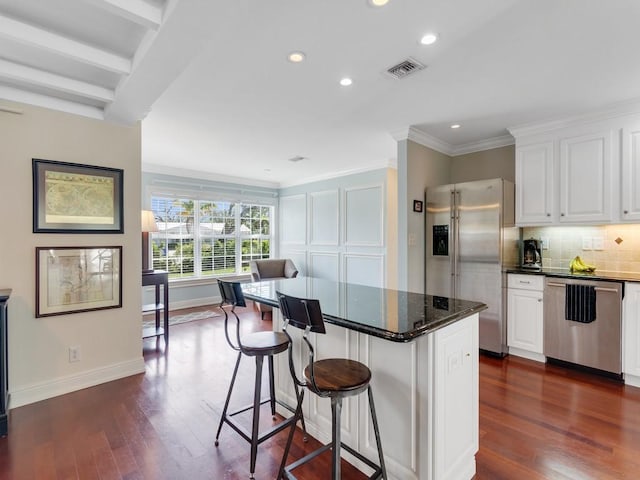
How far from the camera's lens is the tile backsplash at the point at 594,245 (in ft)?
10.6

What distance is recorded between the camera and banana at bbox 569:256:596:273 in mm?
3320

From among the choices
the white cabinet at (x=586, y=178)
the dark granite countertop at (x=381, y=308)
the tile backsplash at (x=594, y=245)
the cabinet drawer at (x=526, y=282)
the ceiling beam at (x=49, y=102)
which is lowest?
the cabinet drawer at (x=526, y=282)

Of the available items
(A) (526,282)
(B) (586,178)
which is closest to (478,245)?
(A) (526,282)

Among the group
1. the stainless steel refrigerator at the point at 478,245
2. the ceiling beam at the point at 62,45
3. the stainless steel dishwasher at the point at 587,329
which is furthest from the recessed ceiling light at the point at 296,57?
the stainless steel dishwasher at the point at 587,329

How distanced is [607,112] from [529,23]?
1896 mm

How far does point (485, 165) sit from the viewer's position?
4.16m

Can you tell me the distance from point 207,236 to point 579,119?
232 inches

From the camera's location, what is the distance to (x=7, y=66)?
2189mm

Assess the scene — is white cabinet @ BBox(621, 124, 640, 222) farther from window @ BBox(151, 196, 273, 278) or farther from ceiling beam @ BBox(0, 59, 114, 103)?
window @ BBox(151, 196, 273, 278)

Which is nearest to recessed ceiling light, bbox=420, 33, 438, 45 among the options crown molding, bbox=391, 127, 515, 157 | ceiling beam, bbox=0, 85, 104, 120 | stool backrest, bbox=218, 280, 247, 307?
crown molding, bbox=391, 127, 515, 157

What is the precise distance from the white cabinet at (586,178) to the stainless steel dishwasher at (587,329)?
27.4 inches

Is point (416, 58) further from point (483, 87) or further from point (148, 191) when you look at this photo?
point (148, 191)

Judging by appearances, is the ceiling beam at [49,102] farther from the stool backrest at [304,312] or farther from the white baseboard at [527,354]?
the white baseboard at [527,354]

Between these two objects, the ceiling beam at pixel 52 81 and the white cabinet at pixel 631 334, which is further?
the white cabinet at pixel 631 334
